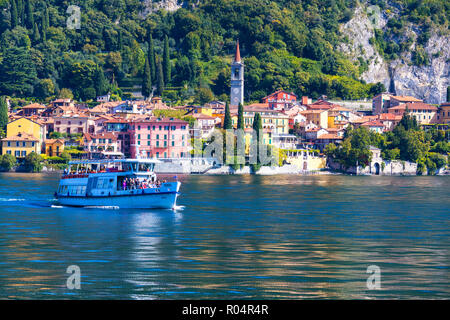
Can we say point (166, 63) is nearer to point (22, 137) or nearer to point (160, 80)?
point (160, 80)

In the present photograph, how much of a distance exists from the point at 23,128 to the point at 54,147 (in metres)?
4.62

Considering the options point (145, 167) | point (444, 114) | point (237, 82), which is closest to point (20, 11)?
point (237, 82)

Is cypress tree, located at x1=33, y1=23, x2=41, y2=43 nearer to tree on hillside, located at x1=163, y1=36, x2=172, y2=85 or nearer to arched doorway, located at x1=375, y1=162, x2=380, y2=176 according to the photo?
tree on hillside, located at x1=163, y1=36, x2=172, y2=85

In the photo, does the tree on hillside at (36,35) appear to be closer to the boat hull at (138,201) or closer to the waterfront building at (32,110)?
the waterfront building at (32,110)

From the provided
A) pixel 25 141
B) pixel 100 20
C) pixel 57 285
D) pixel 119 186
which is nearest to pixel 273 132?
pixel 25 141

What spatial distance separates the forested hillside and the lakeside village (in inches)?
388

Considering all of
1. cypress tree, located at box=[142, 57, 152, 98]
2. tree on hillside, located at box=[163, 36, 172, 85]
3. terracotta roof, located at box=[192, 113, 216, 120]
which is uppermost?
tree on hillside, located at box=[163, 36, 172, 85]

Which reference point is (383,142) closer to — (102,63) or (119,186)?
(102,63)

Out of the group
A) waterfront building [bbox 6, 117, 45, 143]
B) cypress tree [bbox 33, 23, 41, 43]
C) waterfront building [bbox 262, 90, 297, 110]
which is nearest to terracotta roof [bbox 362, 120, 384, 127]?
waterfront building [bbox 262, 90, 297, 110]

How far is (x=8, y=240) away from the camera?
31922mm

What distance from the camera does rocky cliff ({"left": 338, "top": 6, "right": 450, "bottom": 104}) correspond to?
168 meters

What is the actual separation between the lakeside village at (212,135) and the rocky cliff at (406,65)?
39639mm

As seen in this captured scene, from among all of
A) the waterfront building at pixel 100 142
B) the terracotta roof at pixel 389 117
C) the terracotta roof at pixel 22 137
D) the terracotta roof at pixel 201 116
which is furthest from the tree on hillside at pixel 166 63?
the terracotta roof at pixel 22 137

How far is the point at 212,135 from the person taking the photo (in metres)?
106
